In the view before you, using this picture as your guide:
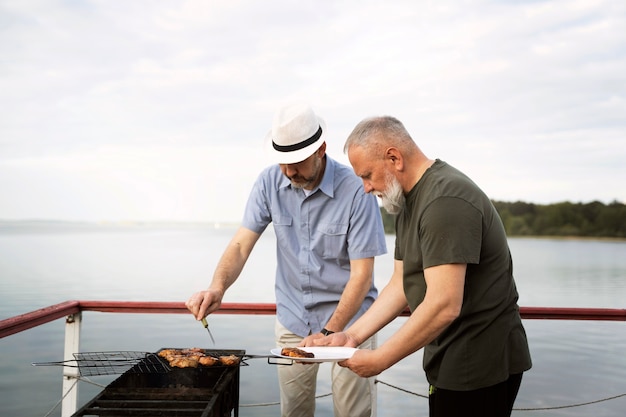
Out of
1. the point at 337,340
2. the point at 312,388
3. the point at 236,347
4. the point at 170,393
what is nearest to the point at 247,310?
the point at 312,388

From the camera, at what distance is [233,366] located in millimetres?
2381

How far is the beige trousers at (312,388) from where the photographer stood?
281 centimetres

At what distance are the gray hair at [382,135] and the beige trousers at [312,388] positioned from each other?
3.74ft

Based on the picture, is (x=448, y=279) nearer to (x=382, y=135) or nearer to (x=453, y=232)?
(x=453, y=232)

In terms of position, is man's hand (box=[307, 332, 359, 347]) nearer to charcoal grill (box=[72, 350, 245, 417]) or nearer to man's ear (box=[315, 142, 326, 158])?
charcoal grill (box=[72, 350, 245, 417])

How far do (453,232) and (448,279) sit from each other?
0.15 m

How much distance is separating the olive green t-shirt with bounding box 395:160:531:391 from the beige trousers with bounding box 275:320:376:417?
0.81m

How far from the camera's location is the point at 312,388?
2.94 m

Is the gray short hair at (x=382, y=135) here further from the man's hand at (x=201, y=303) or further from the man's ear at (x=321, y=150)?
the man's hand at (x=201, y=303)

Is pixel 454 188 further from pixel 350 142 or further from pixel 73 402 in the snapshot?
pixel 73 402

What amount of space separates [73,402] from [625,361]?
23.3 m

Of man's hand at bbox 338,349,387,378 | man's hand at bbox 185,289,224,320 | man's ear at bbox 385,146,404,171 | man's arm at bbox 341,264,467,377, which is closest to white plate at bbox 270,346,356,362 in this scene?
man's hand at bbox 338,349,387,378

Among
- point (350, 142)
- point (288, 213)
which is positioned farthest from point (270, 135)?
point (350, 142)

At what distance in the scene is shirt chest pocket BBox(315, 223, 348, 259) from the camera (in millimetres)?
2826
